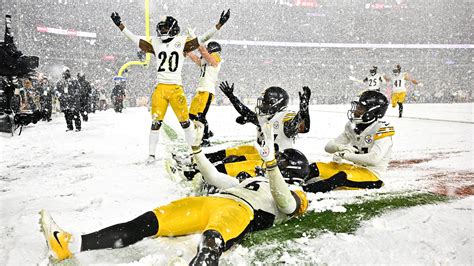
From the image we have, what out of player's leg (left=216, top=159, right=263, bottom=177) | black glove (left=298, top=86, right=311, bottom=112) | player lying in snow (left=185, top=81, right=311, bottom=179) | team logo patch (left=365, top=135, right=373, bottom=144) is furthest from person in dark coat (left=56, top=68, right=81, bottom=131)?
team logo patch (left=365, top=135, right=373, bottom=144)

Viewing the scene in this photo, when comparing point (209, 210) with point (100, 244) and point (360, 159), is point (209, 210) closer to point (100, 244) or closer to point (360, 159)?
point (100, 244)

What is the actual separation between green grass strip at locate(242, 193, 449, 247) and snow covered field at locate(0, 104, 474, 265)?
97mm

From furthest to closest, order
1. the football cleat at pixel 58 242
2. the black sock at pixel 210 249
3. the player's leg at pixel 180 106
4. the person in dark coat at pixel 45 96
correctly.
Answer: the person in dark coat at pixel 45 96
the player's leg at pixel 180 106
the football cleat at pixel 58 242
the black sock at pixel 210 249

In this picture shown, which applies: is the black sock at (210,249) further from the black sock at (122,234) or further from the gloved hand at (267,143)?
the gloved hand at (267,143)

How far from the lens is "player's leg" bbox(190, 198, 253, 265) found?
5.76 ft

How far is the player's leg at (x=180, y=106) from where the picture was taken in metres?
Result: 4.55

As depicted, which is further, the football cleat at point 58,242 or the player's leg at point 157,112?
the player's leg at point 157,112

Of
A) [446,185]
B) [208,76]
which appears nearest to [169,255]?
[446,185]

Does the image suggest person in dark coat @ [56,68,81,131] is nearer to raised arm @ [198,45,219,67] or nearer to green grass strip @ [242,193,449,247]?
raised arm @ [198,45,219,67]

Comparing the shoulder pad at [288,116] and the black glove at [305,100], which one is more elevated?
the black glove at [305,100]

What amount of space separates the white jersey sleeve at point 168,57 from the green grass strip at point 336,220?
260 centimetres

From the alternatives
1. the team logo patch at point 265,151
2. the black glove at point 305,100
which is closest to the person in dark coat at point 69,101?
the black glove at point 305,100

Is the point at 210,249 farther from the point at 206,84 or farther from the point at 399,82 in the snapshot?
the point at 399,82

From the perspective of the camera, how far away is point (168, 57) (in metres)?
4.66
